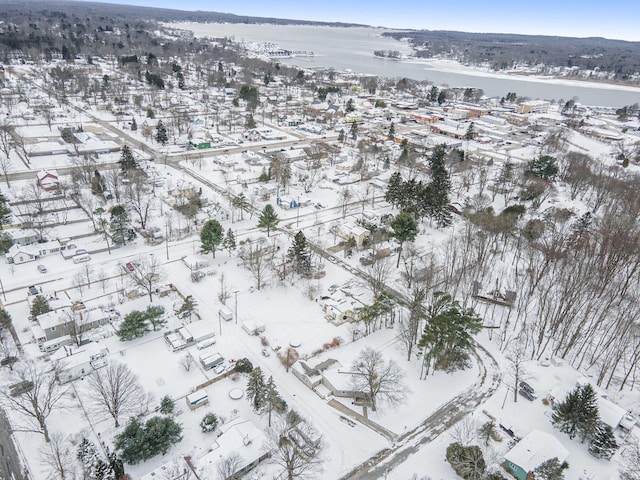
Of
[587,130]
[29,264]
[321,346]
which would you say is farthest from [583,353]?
[587,130]

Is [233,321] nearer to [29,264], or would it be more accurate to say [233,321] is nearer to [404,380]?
[404,380]

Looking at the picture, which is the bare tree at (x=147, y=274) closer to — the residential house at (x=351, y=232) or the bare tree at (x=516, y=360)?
the residential house at (x=351, y=232)

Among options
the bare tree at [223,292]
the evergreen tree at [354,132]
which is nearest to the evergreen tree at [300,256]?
the bare tree at [223,292]

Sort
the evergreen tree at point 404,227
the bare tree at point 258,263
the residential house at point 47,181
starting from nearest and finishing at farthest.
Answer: the bare tree at point 258,263 < the evergreen tree at point 404,227 < the residential house at point 47,181

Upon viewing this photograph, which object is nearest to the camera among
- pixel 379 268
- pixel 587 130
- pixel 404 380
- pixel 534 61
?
pixel 404 380

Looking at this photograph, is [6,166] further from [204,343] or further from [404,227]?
[404,227]

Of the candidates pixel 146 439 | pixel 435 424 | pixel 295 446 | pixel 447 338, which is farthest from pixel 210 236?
pixel 435 424
